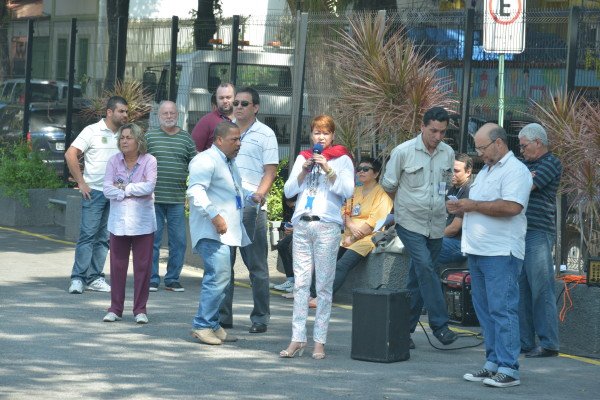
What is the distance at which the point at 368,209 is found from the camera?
40.5ft

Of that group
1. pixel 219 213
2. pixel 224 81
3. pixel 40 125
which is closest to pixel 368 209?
pixel 219 213

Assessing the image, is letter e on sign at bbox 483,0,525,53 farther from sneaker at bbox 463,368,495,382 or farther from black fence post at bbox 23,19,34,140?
black fence post at bbox 23,19,34,140

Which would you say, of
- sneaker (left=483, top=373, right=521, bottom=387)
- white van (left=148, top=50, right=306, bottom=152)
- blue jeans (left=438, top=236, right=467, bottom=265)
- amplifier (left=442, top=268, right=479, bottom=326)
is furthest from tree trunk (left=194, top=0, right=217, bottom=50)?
sneaker (left=483, top=373, right=521, bottom=387)

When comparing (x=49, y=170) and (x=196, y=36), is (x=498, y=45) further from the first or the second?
(x=49, y=170)

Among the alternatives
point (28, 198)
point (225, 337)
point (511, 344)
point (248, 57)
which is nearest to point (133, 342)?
point (225, 337)

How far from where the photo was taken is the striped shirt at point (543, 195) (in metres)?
10.2

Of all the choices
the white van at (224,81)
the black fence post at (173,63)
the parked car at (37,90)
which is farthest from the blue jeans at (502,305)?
the parked car at (37,90)

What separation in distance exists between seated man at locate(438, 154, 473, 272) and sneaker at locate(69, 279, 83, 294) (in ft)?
11.3

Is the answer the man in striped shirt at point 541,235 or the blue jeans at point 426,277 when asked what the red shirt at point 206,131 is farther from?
the man in striped shirt at point 541,235

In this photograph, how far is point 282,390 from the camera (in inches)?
345

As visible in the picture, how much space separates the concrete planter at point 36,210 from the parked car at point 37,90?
197 centimetres

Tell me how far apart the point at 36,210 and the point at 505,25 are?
8779 millimetres

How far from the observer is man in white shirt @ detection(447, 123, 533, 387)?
30.1ft

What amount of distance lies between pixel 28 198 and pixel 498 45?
869cm
